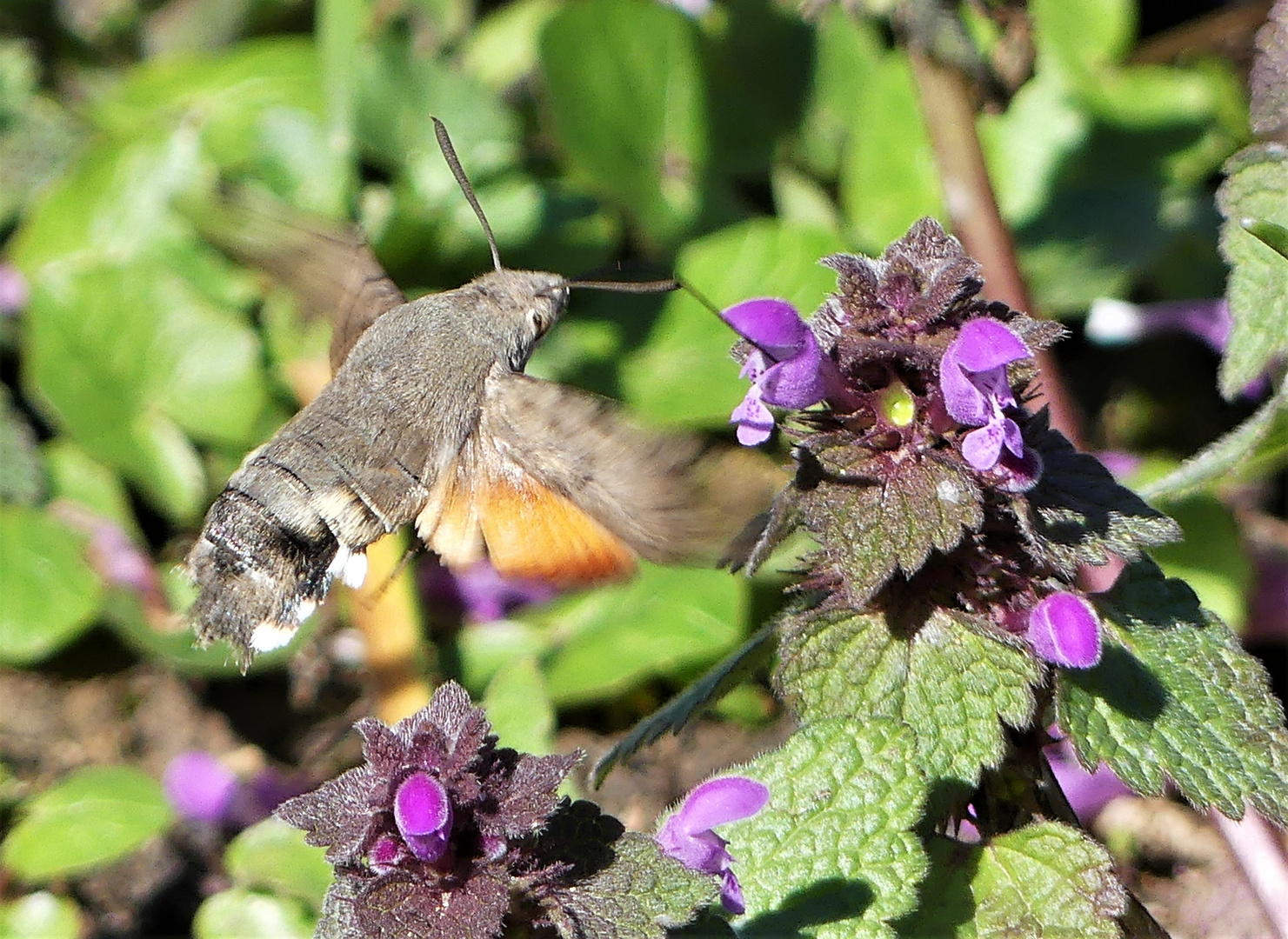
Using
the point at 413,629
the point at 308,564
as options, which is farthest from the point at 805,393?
the point at 413,629

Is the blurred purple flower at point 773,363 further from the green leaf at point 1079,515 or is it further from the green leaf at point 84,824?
the green leaf at point 84,824

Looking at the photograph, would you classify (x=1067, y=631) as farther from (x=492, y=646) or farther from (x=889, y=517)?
(x=492, y=646)

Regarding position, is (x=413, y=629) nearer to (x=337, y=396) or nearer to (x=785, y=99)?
(x=337, y=396)

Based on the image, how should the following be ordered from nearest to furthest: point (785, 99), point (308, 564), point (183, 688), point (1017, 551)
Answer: point (1017, 551) → point (308, 564) → point (183, 688) → point (785, 99)

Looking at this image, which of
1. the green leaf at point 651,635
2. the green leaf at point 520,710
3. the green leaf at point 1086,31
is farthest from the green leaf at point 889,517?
the green leaf at point 1086,31

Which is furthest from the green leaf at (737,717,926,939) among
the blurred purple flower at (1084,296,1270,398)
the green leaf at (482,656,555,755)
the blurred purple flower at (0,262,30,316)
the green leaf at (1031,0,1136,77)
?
the blurred purple flower at (0,262,30,316)

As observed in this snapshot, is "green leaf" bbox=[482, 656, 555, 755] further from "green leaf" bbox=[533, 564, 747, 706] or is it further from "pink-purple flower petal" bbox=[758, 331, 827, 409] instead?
"pink-purple flower petal" bbox=[758, 331, 827, 409]
